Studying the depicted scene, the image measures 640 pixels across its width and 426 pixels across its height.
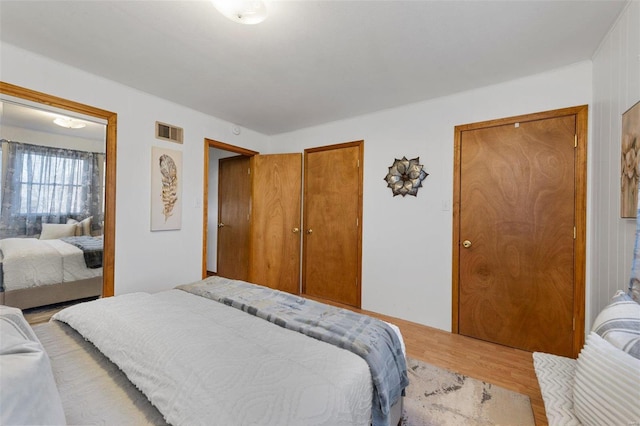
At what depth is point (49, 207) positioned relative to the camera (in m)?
2.15

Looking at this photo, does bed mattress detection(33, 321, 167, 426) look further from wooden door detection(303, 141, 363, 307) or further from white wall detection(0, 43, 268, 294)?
wooden door detection(303, 141, 363, 307)

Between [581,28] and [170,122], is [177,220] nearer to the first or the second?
[170,122]

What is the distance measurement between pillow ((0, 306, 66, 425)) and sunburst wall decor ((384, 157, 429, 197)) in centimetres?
281

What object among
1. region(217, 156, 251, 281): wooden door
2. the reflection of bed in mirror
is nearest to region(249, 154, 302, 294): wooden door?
region(217, 156, 251, 281): wooden door

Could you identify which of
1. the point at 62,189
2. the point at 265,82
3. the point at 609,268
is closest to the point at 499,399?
the point at 609,268

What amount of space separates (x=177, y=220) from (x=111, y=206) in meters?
0.62

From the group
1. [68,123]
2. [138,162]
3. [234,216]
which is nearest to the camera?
[68,123]

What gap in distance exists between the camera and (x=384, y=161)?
10.1 feet

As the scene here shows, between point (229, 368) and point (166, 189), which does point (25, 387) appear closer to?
point (229, 368)

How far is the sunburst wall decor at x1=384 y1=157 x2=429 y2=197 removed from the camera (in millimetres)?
2824

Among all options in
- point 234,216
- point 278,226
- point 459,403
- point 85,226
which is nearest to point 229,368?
point 459,403

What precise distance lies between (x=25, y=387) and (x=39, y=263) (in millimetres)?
2200

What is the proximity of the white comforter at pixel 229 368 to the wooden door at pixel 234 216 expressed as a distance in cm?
273

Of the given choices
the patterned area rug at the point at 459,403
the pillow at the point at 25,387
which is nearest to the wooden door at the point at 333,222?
the patterned area rug at the point at 459,403
